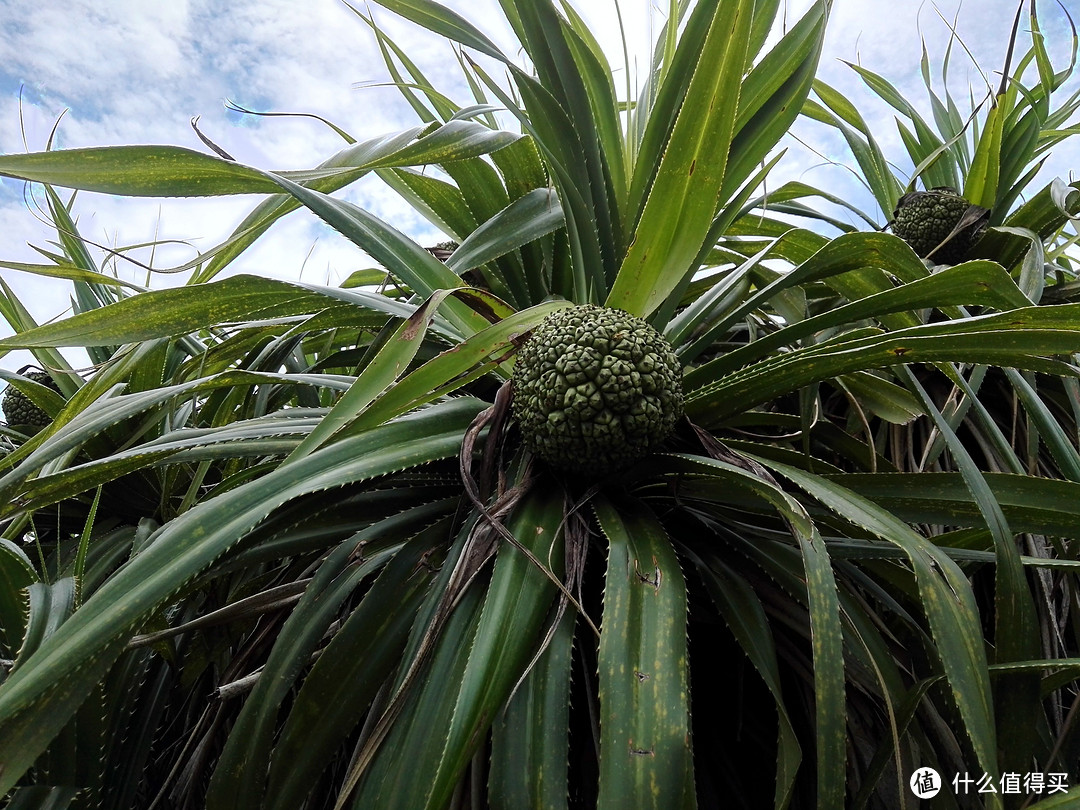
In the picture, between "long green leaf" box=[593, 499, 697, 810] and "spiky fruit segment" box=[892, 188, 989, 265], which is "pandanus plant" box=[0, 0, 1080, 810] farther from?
"spiky fruit segment" box=[892, 188, 989, 265]

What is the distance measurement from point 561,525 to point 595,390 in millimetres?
147

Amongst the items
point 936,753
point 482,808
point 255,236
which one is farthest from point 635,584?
point 255,236

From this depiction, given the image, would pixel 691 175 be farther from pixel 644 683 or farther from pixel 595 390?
pixel 644 683

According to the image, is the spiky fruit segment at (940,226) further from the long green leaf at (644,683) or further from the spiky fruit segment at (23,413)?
the spiky fruit segment at (23,413)

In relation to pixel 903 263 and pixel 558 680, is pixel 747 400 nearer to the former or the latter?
pixel 903 263

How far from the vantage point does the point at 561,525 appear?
0.73 metres

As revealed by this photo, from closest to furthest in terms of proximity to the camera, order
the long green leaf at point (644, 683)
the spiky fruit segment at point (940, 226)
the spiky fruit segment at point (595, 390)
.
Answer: the long green leaf at point (644, 683) < the spiky fruit segment at point (595, 390) < the spiky fruit segment at point (940, 226)

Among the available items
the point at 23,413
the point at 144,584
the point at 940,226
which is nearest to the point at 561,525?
the point at 144,584

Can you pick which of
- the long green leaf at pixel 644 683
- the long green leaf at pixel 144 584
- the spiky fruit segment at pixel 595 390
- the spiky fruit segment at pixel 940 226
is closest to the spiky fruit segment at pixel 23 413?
the long green leaf at pixel 144 584

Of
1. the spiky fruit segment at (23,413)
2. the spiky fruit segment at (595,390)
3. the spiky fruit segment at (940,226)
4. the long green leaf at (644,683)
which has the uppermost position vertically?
the spiky fruit segment at (940,226)

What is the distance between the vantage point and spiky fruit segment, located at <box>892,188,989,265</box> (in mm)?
1456

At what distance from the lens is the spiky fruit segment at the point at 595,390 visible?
0.71 metres

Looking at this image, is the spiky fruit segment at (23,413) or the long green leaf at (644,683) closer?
the long green leaf at (644,683)

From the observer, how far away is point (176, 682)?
1.03m
